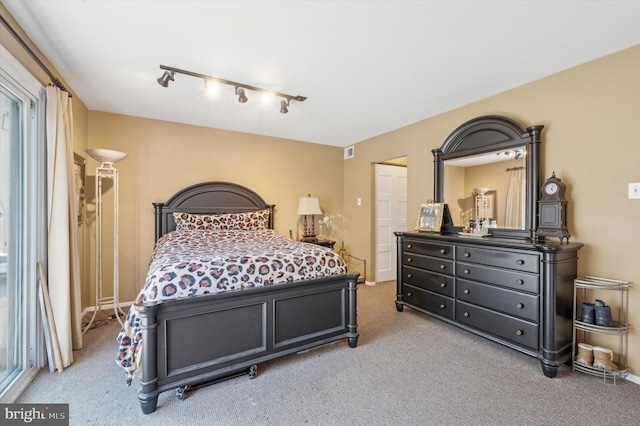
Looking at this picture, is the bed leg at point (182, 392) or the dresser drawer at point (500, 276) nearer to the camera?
the bed leg at point (182, 392)

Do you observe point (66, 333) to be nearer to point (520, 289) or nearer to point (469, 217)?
point (520, 289)

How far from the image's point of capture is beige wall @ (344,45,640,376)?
2.14 metres

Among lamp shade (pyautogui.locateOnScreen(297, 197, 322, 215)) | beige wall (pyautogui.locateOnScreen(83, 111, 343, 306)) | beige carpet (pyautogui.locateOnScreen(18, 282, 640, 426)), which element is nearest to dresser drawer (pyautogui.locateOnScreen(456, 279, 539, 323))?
beige carpet (pyautogui.locateOnScreen(18, 282, 640, 426))

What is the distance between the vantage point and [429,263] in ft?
10.5

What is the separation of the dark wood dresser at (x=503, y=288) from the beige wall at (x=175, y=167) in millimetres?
2470

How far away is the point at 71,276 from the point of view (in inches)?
94.4

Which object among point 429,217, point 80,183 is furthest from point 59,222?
point 429,217

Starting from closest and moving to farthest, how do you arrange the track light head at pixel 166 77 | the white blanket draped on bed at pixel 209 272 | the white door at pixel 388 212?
the white blanket draped on bed at pixel 209 272 < the track light head at pixel 166 77 < the white door at pixel 388 212

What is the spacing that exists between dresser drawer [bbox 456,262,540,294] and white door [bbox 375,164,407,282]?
211 cm

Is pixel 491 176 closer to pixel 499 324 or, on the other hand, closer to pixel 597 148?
pixel 597 148

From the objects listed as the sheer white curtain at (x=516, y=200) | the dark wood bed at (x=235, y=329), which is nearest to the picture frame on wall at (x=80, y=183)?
the dark wood bed at (x=235, y=329)

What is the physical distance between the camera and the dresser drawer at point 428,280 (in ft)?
9.86

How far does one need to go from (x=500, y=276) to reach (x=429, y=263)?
765 millimetres

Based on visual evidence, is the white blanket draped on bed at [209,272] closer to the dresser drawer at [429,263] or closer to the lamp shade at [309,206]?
the dresser drawer at [429,263]
